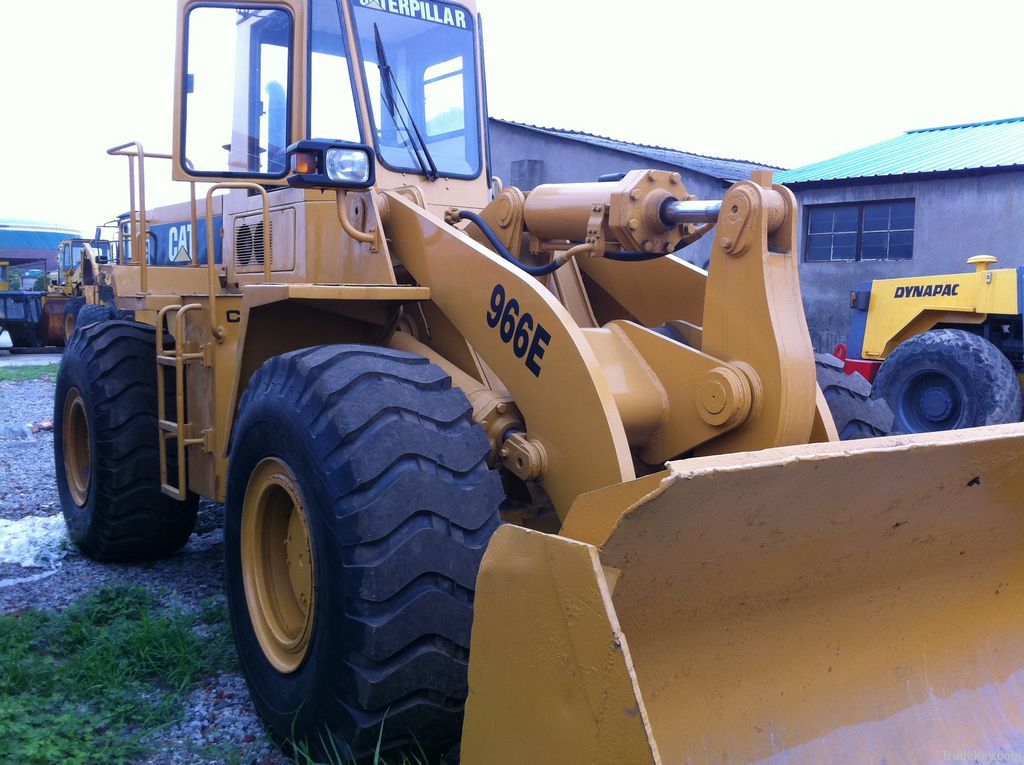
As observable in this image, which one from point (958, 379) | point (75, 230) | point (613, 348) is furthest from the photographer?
point (75, 230)

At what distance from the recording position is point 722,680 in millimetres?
2525

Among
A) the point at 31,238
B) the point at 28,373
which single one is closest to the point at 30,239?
the point at 31,238

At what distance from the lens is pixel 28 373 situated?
687 inches

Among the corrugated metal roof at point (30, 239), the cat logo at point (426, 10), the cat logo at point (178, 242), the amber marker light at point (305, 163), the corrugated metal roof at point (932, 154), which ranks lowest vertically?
the cat logo at point (178, 242)

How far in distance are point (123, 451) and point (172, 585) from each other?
77 centimetres

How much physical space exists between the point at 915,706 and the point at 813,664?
344mm

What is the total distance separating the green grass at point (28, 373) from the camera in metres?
16.6

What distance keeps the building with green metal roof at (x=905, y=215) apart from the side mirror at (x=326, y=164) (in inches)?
615

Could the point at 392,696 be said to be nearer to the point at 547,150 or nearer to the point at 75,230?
the point at 547,150

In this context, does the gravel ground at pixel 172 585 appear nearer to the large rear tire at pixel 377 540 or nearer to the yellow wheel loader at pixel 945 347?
the large rear tire at pixel 377 540

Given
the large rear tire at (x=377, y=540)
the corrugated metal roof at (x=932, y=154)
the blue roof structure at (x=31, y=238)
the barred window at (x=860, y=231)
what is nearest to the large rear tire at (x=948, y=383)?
the large rear tire at (x=377, y=540)

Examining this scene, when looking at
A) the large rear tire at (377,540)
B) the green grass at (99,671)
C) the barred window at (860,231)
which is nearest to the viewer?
the large rear tire at (377,540)

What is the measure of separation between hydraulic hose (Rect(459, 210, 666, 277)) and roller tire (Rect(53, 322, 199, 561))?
7.01ft

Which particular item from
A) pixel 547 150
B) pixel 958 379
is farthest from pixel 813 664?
pixel 547 150
